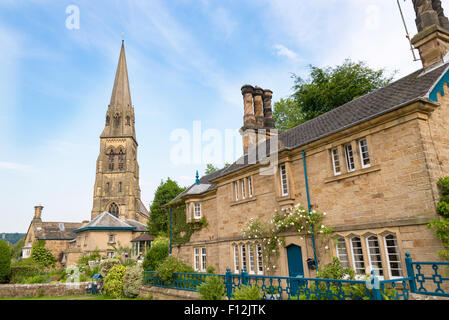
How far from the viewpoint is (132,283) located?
18688 millimetres

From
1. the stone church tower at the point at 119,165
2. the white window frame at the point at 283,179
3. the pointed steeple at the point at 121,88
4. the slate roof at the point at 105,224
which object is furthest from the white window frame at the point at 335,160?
the pointed steeple at the point at 121,88

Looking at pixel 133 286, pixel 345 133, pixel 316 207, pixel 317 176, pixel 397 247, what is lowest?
pixel 133 286

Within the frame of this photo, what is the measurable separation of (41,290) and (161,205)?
61.5 feet

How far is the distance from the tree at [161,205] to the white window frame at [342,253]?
30136mm

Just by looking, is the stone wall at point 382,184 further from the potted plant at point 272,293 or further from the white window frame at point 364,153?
the potted plant at point 272,293

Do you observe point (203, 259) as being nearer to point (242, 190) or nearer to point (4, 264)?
point (242, 190)

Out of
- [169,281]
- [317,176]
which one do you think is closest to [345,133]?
[317,176]

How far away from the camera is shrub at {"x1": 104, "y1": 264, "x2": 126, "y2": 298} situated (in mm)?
19328

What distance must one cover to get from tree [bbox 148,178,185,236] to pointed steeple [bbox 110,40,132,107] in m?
38.6

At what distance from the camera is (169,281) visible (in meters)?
16.3

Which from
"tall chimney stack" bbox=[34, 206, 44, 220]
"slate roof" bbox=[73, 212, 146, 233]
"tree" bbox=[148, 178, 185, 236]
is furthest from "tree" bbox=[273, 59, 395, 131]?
"tall chimney stack" bbox=[34, 206, 44, 220]

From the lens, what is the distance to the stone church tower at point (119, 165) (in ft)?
213
